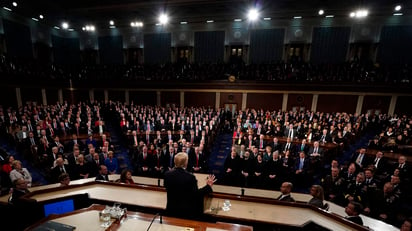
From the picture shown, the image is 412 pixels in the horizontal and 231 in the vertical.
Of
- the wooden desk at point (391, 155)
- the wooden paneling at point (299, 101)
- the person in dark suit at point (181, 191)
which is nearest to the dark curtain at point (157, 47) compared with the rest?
the wooden paneling at point (299, 101)

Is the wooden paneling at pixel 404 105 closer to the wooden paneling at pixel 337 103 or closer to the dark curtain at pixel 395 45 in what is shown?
the wooden paneling at pixel 337 103

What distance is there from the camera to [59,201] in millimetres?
2809

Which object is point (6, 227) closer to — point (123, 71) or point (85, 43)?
point (123, 71)

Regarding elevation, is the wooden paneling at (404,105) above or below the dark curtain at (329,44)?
below

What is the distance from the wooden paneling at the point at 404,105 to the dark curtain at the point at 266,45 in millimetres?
9483

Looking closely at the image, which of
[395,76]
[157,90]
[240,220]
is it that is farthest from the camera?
[157,90]

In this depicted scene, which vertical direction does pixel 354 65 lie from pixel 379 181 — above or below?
above

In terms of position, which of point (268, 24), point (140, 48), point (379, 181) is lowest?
point (379, 181)

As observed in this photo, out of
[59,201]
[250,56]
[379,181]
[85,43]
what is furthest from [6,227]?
[85,43]

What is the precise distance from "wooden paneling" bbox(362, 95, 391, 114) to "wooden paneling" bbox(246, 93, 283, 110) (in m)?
6.01

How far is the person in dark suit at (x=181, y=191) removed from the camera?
91.8 inches

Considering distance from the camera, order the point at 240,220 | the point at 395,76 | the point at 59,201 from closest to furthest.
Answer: the point at 240,220, the point at 59,201, the point at 395,76

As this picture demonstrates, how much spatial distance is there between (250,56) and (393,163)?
15.3 meters

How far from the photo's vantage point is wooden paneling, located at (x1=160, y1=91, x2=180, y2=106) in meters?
18.1
